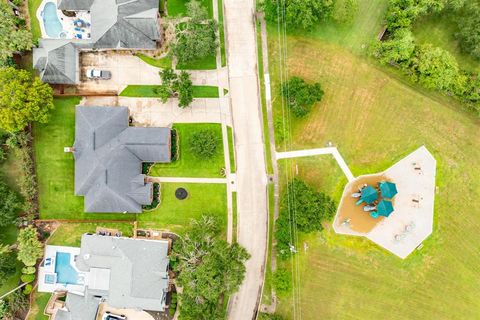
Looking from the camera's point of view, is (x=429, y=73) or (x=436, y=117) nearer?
(x=429, y=73)

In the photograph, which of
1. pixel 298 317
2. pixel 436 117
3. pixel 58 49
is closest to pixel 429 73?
pixel 436 117

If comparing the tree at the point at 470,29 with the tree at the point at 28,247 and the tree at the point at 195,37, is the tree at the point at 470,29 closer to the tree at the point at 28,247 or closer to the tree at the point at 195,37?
the tree at the point at 195,37

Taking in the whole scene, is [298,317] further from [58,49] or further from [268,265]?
[58,49]

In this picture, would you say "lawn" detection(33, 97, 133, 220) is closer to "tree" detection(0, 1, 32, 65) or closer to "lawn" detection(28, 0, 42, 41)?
"tree" detection(0, 1, 32, 65)

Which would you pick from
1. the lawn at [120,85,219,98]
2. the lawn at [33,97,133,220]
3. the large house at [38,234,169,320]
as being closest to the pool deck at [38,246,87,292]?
the large house at [38,234,169,320]

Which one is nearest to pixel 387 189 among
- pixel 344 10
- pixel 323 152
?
pixel 323 152

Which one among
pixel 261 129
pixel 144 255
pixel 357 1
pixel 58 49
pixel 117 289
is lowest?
Result: pixel 117 289
